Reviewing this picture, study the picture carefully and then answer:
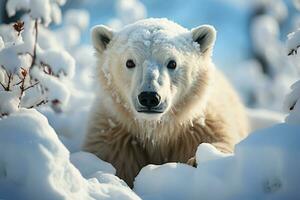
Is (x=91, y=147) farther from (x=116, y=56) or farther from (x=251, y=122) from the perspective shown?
(x=251, y=122)

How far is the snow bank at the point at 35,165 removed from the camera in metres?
3.01

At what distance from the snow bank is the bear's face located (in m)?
1.51

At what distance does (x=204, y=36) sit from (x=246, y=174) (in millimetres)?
2180

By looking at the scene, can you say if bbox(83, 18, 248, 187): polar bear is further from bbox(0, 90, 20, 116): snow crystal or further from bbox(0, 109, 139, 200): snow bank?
bbox(0, 109, 139, 200): snow bank

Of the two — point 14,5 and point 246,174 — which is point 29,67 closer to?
point 14,5

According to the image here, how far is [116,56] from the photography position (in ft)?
17.5

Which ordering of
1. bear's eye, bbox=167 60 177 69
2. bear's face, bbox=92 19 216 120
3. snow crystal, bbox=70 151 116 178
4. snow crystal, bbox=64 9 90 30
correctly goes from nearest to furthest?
1. snow crystal, bbox=70 151 116 178
2. bear's face, bbox=92 19 216 120
3. bear's eye, bbox=167 60 177 69
4. snow crystal, bbox=64 9 90 30

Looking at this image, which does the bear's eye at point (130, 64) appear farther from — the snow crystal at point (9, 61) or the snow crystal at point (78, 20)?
the snow crystal at point (78, 20)

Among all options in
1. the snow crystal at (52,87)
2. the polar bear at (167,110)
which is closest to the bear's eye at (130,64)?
the polar bear at (167,110)

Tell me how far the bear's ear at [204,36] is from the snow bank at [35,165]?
8.29 ft

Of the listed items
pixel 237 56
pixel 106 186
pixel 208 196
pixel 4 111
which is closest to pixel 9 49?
pixel 4 111

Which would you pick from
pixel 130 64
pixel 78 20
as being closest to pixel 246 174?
pixel 130 64

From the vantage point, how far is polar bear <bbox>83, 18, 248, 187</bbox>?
5074 mm

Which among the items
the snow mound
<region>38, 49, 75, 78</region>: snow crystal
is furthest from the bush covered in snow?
the snow mound
